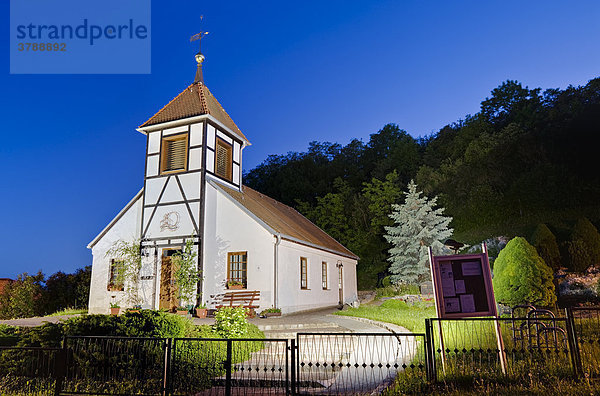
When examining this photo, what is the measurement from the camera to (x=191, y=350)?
25.0ft

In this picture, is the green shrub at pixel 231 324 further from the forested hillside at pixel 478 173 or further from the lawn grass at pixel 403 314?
the forested hillside at pixel 478 173

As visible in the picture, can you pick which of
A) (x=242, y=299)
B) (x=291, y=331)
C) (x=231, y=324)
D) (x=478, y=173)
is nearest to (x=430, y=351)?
(x=231, y=324)

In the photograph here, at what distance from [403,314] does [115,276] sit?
1187 centimetres

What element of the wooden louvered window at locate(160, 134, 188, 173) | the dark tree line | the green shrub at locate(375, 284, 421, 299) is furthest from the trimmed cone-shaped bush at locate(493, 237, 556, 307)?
the dark tree line

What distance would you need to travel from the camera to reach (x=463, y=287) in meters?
7.11

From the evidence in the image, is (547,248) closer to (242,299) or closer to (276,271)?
(276,271)

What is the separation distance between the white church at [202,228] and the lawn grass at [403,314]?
2.95 metres

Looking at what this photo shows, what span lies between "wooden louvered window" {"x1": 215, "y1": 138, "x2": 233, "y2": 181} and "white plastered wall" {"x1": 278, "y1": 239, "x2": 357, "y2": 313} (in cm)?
446

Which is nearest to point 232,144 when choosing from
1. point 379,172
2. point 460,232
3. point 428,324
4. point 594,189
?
point 428,324

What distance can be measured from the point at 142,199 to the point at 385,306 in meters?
11.5

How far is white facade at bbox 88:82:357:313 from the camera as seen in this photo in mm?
16219

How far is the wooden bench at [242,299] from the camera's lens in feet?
51.8

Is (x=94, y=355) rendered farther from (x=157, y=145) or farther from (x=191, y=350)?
(x=157, y=145)

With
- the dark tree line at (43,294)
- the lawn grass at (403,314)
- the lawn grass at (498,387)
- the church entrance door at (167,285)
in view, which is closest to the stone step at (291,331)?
the lawn grass at (403,314)
